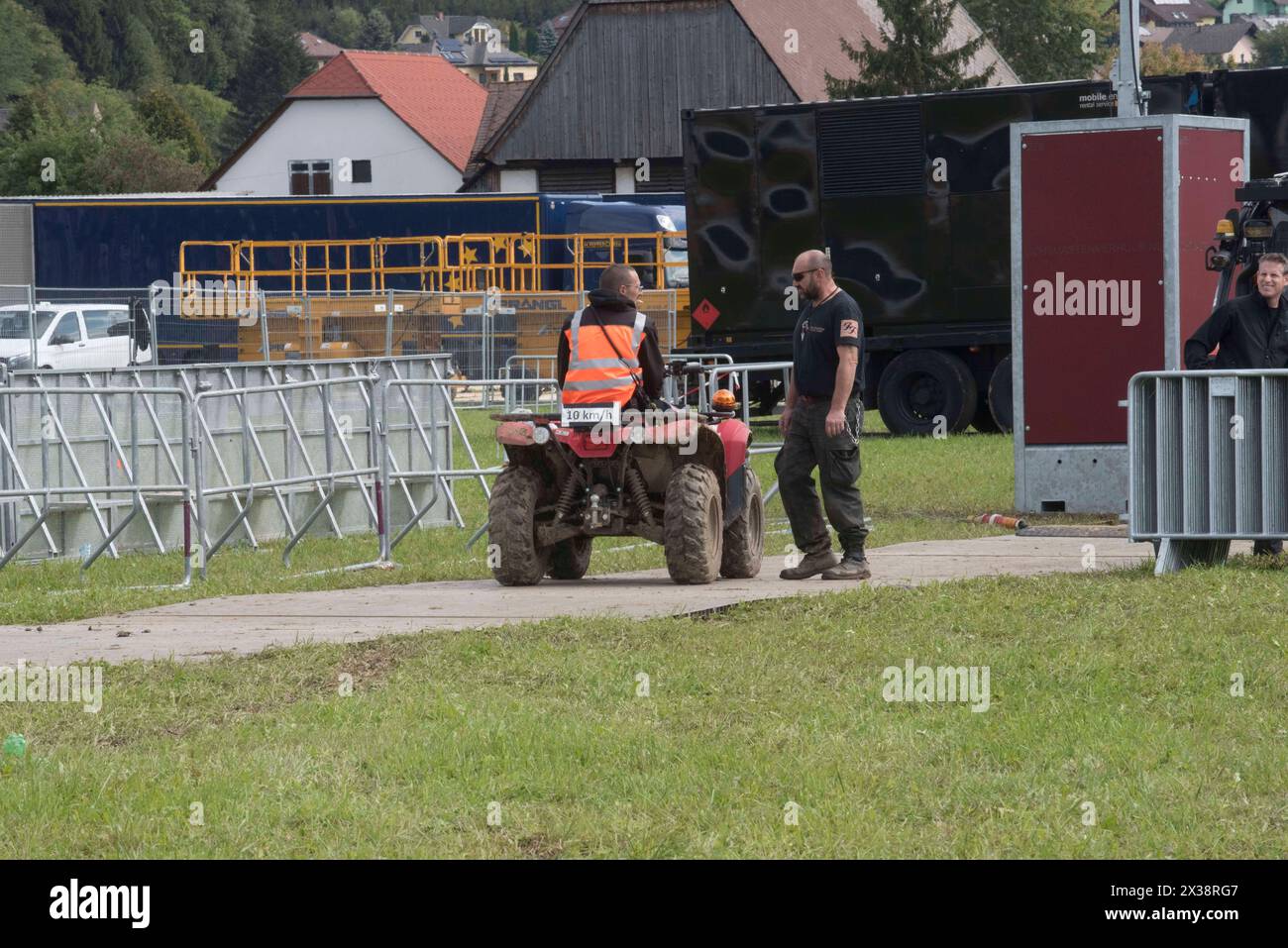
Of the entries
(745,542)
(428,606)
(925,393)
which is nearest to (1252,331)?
(745,542)

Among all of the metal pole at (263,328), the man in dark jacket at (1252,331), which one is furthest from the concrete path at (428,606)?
the metal pole at (263,328)

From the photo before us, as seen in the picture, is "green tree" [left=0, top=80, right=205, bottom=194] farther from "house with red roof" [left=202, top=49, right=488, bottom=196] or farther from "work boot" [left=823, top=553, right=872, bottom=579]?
"work boot" [left=823, top=553, right=872, bottom=579]

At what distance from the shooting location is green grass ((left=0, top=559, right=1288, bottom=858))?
21.4ft

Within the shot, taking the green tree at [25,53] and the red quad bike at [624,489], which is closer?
the red quad bike at [624,489]

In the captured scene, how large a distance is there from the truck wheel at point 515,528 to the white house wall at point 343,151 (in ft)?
204

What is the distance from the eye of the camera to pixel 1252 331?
12.7m

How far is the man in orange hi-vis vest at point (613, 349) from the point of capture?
39.3 feet

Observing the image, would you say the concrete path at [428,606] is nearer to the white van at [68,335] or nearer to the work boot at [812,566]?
the work boot at [812,566]

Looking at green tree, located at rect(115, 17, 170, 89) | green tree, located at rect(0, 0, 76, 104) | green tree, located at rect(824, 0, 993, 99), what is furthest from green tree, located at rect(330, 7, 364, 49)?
green tree, located at rect(824, 0, 993, 99)

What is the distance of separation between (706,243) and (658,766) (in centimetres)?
1899

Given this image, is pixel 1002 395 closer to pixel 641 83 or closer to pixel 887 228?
pixel 887 228

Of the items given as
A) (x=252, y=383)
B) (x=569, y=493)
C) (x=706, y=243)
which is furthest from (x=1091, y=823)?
(x=706, y=243)

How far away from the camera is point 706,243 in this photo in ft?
85.3
